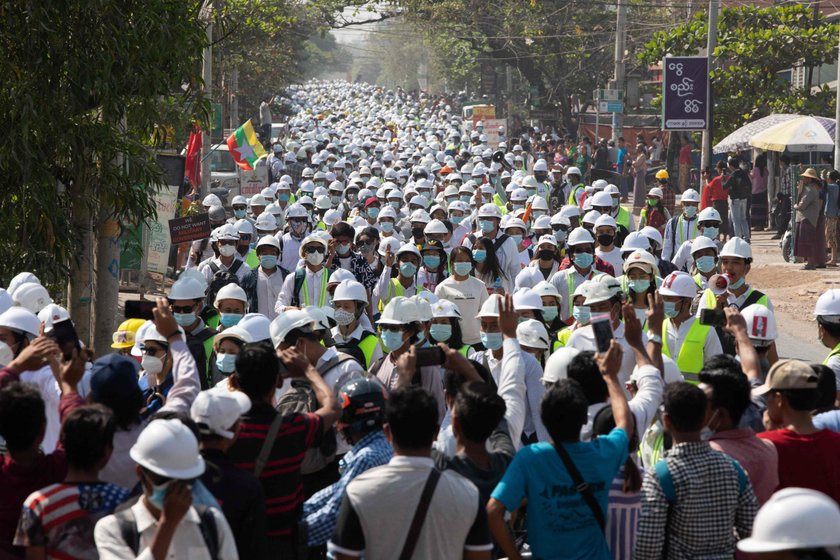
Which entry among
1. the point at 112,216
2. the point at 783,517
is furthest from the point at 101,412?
the point at 112,216

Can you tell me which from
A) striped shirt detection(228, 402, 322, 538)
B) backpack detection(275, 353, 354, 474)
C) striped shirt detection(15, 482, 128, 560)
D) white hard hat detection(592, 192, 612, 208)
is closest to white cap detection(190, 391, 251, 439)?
striped shirt detection(228, 402, 322, 538)

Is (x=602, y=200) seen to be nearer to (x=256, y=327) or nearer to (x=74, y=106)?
(x=74, y=106)

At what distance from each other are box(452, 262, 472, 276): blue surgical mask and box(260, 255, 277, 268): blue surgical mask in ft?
6.22

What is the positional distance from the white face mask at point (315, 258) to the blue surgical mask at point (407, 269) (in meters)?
0.73

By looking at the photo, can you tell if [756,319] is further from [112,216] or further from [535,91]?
[535,91]

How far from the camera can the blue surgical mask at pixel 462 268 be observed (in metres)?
11.6

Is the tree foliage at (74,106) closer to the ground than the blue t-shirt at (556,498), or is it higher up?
higher up

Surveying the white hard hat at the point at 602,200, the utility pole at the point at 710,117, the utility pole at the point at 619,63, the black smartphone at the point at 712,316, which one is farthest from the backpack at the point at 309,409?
the utility pole at the point at 619,63

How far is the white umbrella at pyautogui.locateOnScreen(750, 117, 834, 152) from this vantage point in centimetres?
2695

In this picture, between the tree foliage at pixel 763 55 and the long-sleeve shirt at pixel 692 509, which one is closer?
the long-sleeve shirt at pixel 692 509

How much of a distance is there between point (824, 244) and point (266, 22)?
63.5 feet

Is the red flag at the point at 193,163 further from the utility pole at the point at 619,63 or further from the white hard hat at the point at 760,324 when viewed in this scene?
the utility pole at the point at 619,63

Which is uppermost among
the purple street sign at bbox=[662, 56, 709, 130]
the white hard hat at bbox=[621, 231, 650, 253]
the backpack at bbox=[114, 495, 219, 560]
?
Answer: the purple street sign at bbox=[662, 56, 709, 130]

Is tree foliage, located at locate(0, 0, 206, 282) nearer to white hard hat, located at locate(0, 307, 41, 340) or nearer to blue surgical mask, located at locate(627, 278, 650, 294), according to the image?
white hard hat, located at locate(0, 307, 41, 340)
